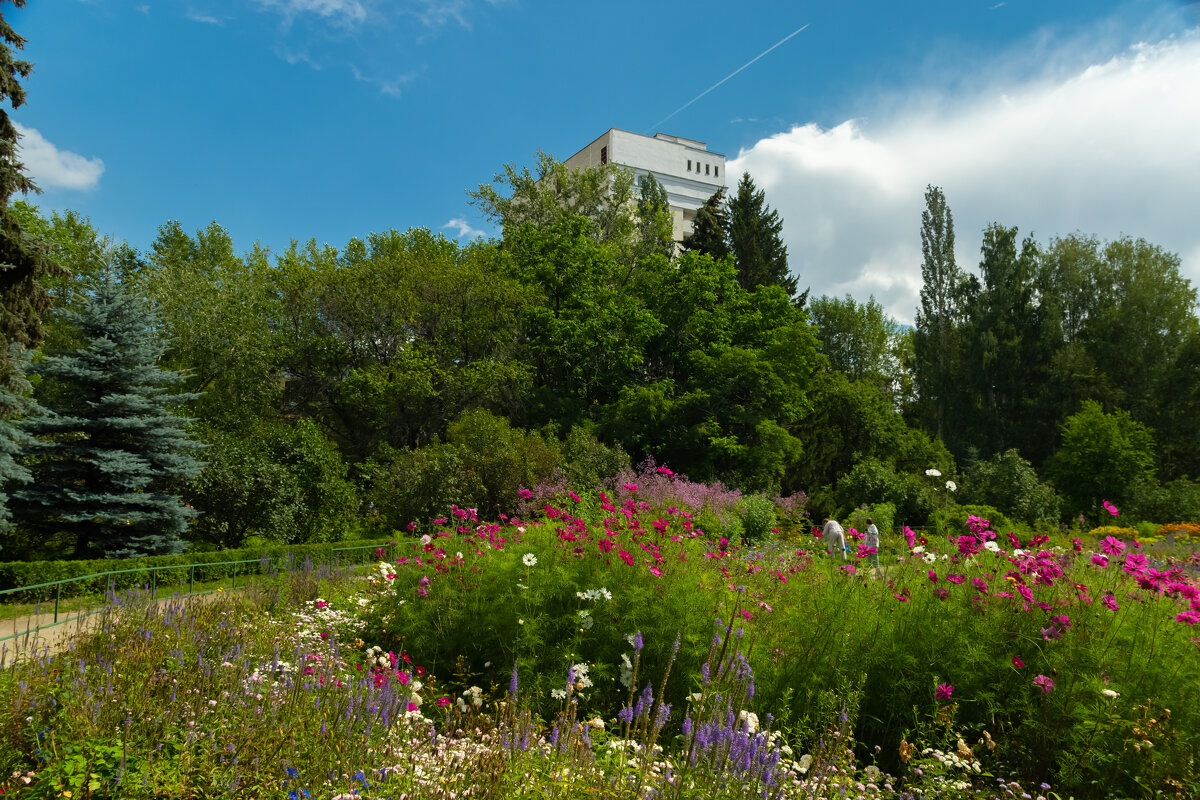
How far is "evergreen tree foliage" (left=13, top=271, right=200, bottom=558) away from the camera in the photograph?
1345cm

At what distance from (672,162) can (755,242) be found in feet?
54.2

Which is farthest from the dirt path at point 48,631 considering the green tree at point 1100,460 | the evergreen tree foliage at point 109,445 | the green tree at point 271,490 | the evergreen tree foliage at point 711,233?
the evergreen tree foliage at point 711,233

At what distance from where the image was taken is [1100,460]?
24.5 meters

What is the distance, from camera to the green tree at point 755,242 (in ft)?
108

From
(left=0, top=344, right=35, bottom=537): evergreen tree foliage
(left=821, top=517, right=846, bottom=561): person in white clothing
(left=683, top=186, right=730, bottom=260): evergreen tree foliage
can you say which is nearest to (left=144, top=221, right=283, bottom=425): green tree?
(left=0, top=344, right=35, bottom=537): evergreen tree foliage

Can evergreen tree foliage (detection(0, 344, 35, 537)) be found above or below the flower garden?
above

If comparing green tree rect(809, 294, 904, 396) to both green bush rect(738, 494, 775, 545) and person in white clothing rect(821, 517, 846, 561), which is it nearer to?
green bush rect(738, 494, 775, 545)

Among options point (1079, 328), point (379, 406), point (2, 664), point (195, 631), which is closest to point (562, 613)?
point (195, 631)

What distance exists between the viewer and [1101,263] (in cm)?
3319

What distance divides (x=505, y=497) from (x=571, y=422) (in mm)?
8709

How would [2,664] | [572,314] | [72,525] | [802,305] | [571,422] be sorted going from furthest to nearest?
[802,305] → [572,314] → [571,422] → [72,525] → [2,664]

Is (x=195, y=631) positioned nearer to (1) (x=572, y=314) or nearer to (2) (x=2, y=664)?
(2) (x=2, y=664)

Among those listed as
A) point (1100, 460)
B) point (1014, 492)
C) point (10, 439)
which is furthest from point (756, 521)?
point (10, 439)

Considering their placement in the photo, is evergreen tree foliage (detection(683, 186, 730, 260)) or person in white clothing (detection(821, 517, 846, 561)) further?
evergreen tree foliage (detection(683, 186, 730, 260))
